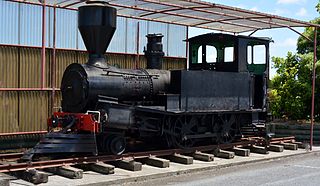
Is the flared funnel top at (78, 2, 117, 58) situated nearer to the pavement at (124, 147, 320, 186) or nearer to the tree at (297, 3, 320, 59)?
the pavement at (124, 147, 320, 186)

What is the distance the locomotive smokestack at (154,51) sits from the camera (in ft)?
36.8

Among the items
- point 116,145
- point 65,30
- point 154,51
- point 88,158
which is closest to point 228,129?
point 154,51

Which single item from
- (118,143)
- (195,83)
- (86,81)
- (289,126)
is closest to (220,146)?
(195,83)

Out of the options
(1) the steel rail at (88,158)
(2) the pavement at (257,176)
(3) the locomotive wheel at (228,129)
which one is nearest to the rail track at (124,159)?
(1) the steel rail at (88,158)

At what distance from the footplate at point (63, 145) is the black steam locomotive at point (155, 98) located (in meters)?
0.02

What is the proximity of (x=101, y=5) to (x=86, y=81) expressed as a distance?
5.28 ft

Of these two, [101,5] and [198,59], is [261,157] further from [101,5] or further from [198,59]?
Answer: [101,5]

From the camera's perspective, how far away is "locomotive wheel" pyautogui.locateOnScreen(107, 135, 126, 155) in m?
9.95

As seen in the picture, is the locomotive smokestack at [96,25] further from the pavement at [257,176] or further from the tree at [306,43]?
the tree at [306,43]

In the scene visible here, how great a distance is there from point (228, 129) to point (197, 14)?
343 cm

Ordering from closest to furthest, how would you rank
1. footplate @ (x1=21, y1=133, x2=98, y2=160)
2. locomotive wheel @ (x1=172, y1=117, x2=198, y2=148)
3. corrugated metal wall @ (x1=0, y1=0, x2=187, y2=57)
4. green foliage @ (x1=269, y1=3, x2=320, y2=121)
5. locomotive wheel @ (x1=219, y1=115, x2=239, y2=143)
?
footplate @ (x1=21, y1=133, x2=98, y2=160), locomotive wheel @ (x1=172, y1=117, x2=198, y2=148), corrugated metal wall @ (x1=0, y1=0, x2=187, y2=57), locomotive wheel @ (x1=219, y1=115, x2=239, y2=143), green foliage @ (x1=269, y1=3, x2=320, y2=121)

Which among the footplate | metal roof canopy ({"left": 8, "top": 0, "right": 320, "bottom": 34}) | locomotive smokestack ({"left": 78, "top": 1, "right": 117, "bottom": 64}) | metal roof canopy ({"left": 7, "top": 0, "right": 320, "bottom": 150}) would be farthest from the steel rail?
metal roof canopy ({"left": 8, "top": 0, "right": 320, "bottom": 34})

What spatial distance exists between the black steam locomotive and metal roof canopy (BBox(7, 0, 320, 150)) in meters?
0.73

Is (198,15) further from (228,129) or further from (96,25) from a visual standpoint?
(96,25)
